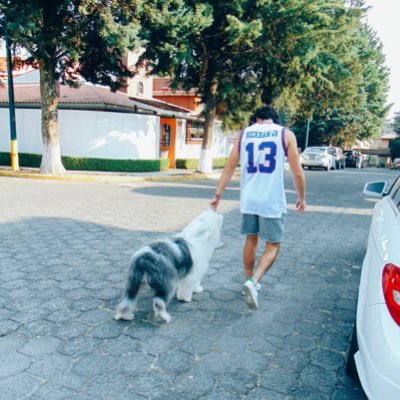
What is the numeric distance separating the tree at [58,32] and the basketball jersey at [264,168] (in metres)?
10.4

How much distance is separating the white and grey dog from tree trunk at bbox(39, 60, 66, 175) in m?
13.3

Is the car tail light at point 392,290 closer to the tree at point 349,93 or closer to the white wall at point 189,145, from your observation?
the tree at point 349,93

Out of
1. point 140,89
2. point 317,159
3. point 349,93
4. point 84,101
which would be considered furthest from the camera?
point 140,89

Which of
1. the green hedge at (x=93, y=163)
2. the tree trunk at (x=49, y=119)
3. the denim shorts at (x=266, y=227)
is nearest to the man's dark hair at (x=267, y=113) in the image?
the denim shorts at (x=266, y=227)

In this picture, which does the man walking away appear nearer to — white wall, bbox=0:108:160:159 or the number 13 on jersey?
the number 13 on jersey

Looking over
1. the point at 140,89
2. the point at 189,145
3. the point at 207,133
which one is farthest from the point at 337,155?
the point at 140,89

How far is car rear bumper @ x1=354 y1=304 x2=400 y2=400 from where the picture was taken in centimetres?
180

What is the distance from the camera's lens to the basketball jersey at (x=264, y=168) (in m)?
3.74

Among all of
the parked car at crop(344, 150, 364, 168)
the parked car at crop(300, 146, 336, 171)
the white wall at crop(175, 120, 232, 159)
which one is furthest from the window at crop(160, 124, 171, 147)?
the parked car at crop(344, 150, 364, 168)

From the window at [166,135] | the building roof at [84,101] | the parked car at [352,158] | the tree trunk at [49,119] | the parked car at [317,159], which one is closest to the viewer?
the tree trunk at [49,119]

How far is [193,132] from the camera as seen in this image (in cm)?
2819

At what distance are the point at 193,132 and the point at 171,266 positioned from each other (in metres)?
25.3

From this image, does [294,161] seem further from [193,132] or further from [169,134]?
[193,132]

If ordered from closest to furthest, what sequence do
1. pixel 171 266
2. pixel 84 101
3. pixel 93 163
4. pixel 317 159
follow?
pixel 171 266, pixel 93 163, pixel 84 101, pixel 317 159
